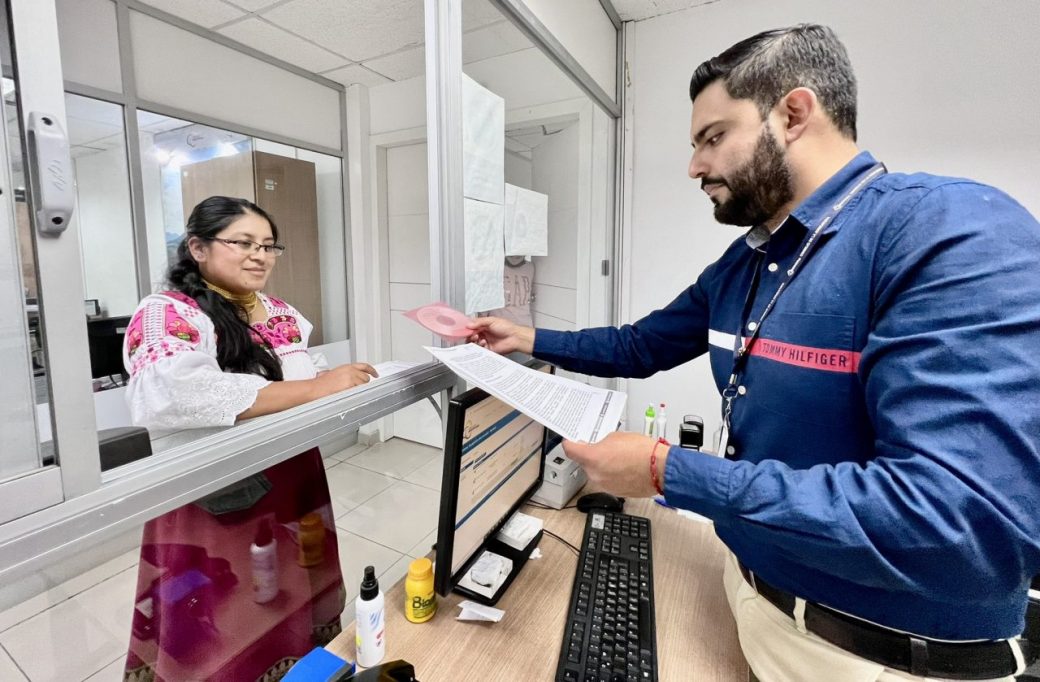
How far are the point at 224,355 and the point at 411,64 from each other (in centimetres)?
129

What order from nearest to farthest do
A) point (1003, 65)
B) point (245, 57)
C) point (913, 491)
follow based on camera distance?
point (913, 491)
point (245, 57)
point (1003, 65)

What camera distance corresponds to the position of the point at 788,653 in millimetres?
711

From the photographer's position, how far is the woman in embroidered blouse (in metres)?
0.77

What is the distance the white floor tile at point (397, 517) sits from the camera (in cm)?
164

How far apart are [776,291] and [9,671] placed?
164 centimetres

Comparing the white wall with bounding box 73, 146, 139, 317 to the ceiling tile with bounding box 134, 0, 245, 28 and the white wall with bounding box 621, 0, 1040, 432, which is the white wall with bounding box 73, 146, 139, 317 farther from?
the white wall with bounding box 621, 0, 1040, 432

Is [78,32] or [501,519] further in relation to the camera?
[501,519]

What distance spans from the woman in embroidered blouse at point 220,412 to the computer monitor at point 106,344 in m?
0.02

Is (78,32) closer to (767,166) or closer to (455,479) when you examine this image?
(455,479)

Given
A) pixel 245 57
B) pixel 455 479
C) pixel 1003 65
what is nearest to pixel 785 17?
pixel 1003 65

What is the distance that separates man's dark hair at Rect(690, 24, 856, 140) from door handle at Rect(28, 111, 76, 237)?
0.98 m

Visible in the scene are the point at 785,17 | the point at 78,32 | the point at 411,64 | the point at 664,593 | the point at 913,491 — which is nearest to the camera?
the point at 913,491

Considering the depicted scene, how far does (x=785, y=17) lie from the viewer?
2125mm

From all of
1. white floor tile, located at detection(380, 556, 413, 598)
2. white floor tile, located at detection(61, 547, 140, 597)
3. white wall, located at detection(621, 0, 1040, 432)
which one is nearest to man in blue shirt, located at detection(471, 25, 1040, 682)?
white floor tile, located at detection(61, 547, 140, 597)
